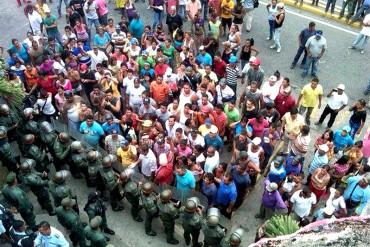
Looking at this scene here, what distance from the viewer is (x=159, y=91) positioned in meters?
11.5

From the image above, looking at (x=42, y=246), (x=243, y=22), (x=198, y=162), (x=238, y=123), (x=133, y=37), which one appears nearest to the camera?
(x=42, y=246)

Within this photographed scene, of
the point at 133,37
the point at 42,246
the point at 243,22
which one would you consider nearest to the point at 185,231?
the point at 42,246

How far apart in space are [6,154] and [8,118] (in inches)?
37.5

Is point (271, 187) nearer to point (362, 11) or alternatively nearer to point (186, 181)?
point (186, 181)

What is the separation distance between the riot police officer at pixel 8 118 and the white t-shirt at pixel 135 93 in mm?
2543

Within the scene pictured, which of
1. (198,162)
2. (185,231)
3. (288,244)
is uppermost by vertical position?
(288,244)

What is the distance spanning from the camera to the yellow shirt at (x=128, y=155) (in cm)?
1008

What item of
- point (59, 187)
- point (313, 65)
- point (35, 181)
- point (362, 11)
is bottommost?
point (35, 181)

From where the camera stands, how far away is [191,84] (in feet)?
38.9

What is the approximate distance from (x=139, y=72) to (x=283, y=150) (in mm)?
4051

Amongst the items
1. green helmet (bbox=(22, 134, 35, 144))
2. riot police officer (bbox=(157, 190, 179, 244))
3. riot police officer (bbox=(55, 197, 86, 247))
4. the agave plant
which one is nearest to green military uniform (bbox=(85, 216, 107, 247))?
riot police officer (bbox=(55, 197, 86, 247))

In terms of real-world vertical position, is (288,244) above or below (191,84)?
above

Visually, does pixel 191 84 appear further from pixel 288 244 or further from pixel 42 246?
pixel 288 244

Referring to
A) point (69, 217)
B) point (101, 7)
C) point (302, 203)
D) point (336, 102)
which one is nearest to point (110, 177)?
point (69, 217)
